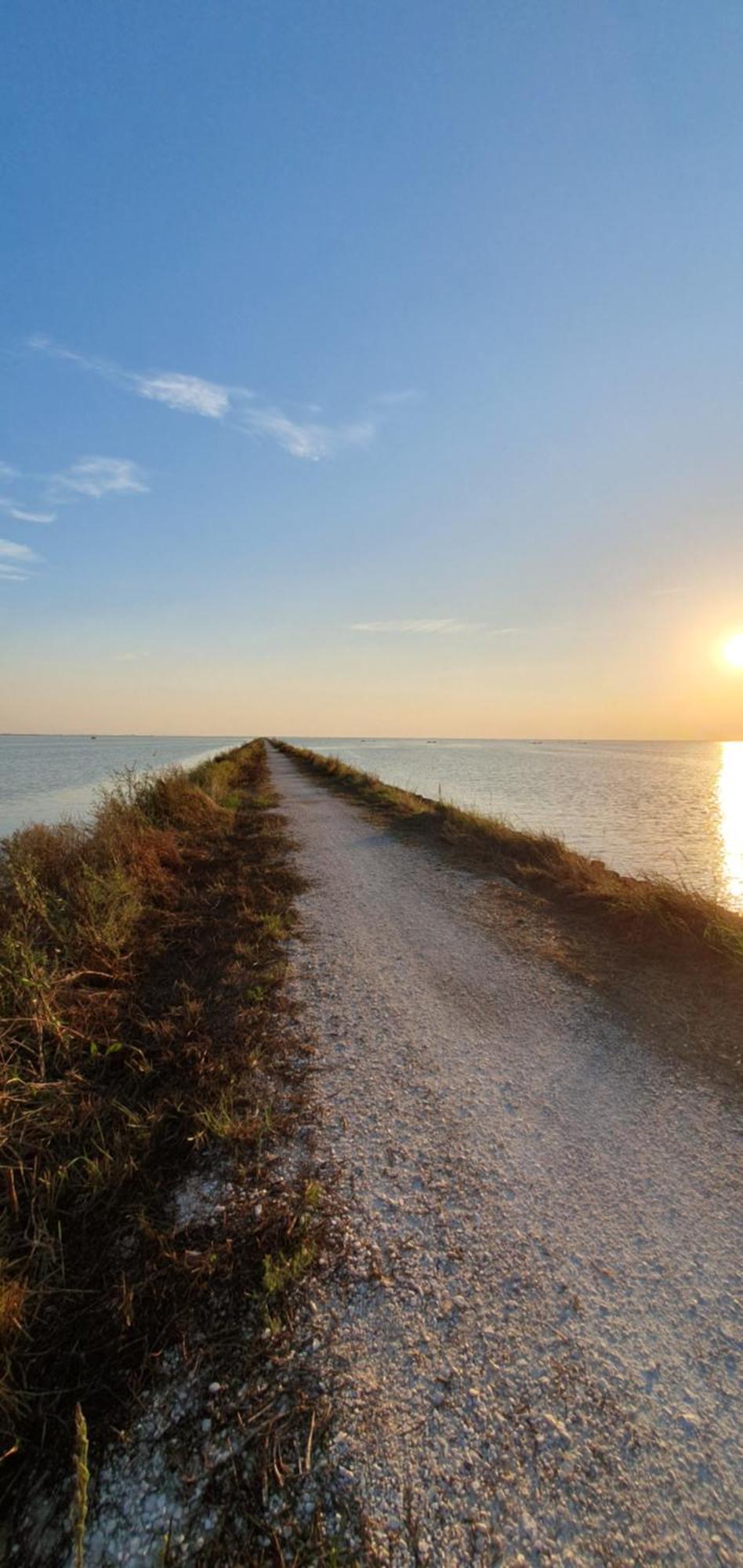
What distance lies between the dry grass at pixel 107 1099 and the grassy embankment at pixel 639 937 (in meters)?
3.22

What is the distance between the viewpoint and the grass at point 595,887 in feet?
21.5

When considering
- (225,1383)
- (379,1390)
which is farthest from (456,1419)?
(225,1383)

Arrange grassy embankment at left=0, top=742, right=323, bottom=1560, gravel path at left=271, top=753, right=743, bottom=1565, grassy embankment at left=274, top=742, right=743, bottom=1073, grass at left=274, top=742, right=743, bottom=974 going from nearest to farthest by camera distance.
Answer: gravel path at left=271, top=753, right=743, bottom=1565, grassy embankment at left=0, top=742, right=323, bottom=1560, grassy embankment at left=274, top=742, right=743, bottom=1073, grass at left=274, top=742, right=743, bottom=974

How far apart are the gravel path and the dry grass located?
0.63 metres

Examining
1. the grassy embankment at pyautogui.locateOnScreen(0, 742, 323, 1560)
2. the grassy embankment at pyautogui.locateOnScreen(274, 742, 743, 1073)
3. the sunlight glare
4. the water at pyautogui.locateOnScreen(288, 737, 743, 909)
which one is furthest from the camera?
the water at pyautogui.locateOnScreen(288, 737, 743, 909)

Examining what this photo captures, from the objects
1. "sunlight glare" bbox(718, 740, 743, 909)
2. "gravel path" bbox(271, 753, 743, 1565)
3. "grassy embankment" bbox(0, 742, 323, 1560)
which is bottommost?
"sunlight glare" bbox(718, 740, 743, 909)

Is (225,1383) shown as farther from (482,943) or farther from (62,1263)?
(482,943)

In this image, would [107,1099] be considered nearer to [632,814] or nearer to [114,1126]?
[114,1126]

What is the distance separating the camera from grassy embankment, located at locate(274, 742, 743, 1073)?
5.16 m

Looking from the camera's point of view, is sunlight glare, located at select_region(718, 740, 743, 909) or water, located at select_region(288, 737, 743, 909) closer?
sunlight glare, located at select_region(718, 740, 743, 909)

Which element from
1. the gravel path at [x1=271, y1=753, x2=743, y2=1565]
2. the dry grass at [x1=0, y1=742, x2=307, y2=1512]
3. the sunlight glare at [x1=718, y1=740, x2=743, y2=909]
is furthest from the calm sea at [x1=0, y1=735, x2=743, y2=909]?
the dry grass at [x1=0, y1=742, x2=307, y2=1512]

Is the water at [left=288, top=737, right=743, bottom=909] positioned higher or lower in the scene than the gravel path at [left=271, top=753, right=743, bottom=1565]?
lower

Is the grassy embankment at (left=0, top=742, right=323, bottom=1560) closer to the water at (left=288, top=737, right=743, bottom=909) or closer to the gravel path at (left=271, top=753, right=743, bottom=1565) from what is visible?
the gravel path at (left=271, top=753, right=743, bottom=1565)

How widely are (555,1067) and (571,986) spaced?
1607mm
